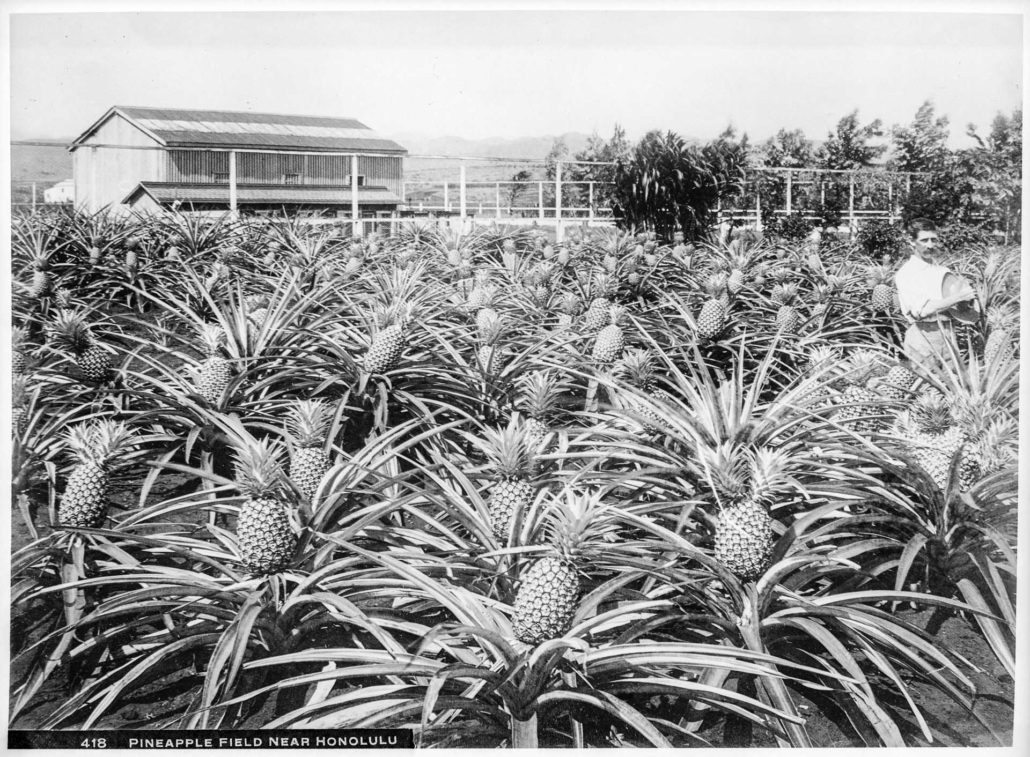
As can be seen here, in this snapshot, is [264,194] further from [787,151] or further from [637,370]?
[787,151]

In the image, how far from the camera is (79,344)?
8.39ft

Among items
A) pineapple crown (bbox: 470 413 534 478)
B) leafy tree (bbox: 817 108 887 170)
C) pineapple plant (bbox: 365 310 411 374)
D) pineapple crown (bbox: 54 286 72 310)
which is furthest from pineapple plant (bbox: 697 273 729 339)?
pineapple crown (bbox: 54 286 72 310)

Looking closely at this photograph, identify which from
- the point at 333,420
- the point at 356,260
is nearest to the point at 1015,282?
the point at 333,420

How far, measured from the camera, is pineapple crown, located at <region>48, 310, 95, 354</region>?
8.20ft

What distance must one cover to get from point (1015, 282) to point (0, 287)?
3391mm

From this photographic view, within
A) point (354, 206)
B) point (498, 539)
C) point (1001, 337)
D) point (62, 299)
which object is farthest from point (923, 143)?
point (62, 299)

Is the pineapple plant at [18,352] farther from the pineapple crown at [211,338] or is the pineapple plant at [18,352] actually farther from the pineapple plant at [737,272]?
the pineapple plant at [737,272]

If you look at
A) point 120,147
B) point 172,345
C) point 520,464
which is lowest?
point 520,464

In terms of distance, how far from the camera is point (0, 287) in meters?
2.36

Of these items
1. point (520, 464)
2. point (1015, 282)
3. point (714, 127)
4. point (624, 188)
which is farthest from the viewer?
point (624, 188)

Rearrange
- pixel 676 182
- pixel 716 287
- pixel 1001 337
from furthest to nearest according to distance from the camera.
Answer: pixel 676 182, pixel 716 287, pixel 1001 337

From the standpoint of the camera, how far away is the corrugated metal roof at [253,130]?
2570 mm

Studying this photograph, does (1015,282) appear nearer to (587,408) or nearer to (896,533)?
(896,533)
